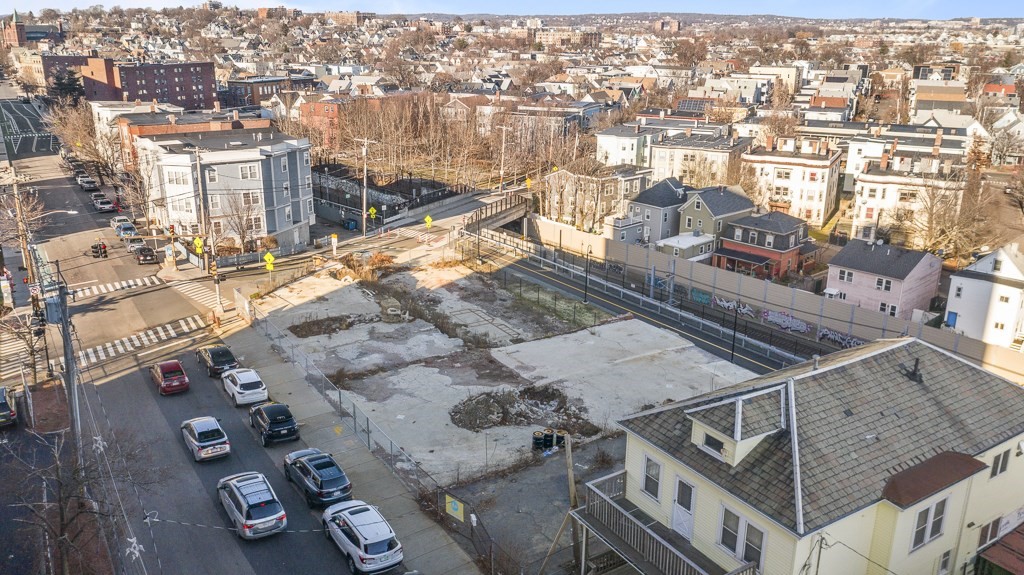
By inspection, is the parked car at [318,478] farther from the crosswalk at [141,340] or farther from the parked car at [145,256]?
the parked car at [145,256]

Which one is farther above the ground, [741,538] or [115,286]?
[741,538]

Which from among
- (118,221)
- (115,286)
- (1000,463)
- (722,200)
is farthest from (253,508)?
(722,200)

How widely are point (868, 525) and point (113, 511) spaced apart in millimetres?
22576

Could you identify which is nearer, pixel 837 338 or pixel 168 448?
pixel 168 448

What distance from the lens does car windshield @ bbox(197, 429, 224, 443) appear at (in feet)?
91.1

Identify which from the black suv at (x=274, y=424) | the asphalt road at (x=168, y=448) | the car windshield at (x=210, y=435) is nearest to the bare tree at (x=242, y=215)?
the asphalt road at (x=168, y=448)

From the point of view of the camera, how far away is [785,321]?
49.5 metres

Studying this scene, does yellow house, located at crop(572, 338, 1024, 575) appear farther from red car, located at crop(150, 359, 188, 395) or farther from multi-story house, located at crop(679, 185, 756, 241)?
multi-story house, located at crop(679, 185, 756, 241)

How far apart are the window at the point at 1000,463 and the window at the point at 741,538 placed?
305 inches

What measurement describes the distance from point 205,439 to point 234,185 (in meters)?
34.1

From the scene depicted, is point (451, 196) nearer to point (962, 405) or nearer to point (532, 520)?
point (532, 520)

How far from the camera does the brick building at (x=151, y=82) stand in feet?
417

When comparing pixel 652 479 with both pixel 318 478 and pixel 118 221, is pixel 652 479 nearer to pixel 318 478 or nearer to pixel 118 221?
pixel 318 478

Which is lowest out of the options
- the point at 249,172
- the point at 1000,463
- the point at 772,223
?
the point at 772,223
